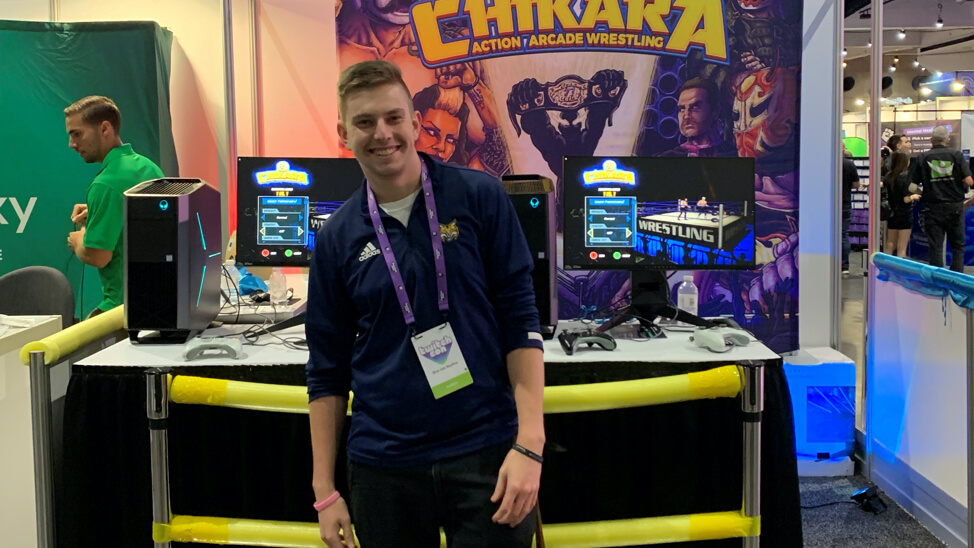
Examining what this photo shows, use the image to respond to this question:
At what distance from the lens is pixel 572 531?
1.98 m

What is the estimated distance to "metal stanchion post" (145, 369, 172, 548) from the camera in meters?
1.88

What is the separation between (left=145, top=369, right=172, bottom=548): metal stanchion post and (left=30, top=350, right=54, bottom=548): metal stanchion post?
32 cm

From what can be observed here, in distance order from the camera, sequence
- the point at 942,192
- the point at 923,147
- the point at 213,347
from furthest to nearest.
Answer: the point at 923,147, the point at 942,192, the point at 213,347

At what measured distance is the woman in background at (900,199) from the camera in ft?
27.0

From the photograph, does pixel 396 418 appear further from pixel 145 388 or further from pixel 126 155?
pixel 126 155

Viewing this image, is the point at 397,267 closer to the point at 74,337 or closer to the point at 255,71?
the point at 74,337

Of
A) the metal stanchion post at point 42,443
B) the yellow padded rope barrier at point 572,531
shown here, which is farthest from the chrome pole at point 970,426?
the metal stanchion post at point 42,443

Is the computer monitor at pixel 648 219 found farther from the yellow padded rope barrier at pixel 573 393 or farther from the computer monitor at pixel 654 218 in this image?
the yellow padded rope barrier at pixel 573 393

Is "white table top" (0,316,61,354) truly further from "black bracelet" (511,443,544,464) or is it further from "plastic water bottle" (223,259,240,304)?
"black bracelet" (511,443,544,464)

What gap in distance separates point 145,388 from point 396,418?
3.40 feet

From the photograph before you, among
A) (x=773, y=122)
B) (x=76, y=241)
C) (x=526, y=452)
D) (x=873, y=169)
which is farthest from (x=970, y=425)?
(x=76, y=241)

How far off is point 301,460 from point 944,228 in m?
8.06

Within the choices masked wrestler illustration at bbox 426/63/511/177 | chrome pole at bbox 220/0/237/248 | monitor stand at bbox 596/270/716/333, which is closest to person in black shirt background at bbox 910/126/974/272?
masked wrestler illustration at bbox 426/63/511/177

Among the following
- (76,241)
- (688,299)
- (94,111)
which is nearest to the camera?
(688,299)
